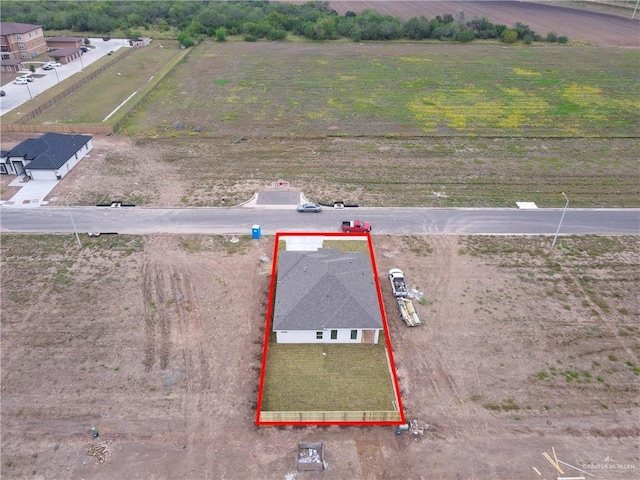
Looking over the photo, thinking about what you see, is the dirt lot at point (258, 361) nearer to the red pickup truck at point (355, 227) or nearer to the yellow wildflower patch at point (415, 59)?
the red pickup truck at point (355, 227)

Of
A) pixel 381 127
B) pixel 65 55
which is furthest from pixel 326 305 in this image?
pixel 65 55

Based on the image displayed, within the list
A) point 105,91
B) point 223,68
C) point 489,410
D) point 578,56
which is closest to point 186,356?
point 489,410

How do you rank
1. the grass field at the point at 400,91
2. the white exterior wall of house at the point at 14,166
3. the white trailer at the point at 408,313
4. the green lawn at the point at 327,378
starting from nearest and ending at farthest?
the green lawn at the point at 327,378 < the white trailer at the point at 408,313 < the white exterior wall of house at the point at 14,166 < the grass field at the point at 400,91

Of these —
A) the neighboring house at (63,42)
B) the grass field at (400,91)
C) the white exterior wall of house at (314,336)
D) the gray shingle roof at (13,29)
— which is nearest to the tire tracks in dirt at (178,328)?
the white exterior wall of house at (314,336)

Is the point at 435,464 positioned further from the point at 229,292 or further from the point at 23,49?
the point at 23,49

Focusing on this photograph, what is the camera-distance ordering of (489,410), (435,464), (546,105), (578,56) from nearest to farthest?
(435,464) → (489,410) → (546,105) → (578,56)

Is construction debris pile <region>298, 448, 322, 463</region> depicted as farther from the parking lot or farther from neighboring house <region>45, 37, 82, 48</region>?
neighboring house <region>45, 37, 82, 48</region>
